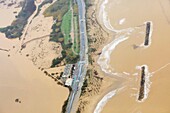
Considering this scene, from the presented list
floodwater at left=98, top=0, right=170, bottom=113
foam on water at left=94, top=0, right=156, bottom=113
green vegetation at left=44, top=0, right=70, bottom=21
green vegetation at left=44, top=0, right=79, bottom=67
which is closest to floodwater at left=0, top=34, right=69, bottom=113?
green vegetation at left=44, top=0, right=79, bottom=67

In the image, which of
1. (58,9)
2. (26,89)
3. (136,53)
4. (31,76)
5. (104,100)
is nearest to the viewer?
(104,100)

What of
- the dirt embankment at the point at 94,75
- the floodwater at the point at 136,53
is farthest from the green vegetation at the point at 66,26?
the floodwater at the point at 136,53

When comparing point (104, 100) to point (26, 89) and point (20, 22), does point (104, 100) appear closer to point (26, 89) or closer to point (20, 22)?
point (26, 89)

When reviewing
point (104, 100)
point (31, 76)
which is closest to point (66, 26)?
point (31, 76)

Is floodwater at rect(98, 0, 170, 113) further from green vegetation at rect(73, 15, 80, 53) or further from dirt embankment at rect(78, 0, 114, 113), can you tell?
green vegetation at rect(73, 15, 80, 53)

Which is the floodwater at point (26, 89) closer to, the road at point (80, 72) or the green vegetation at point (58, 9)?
the road at point (80, 72)

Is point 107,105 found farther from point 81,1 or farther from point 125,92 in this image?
point 81,1
